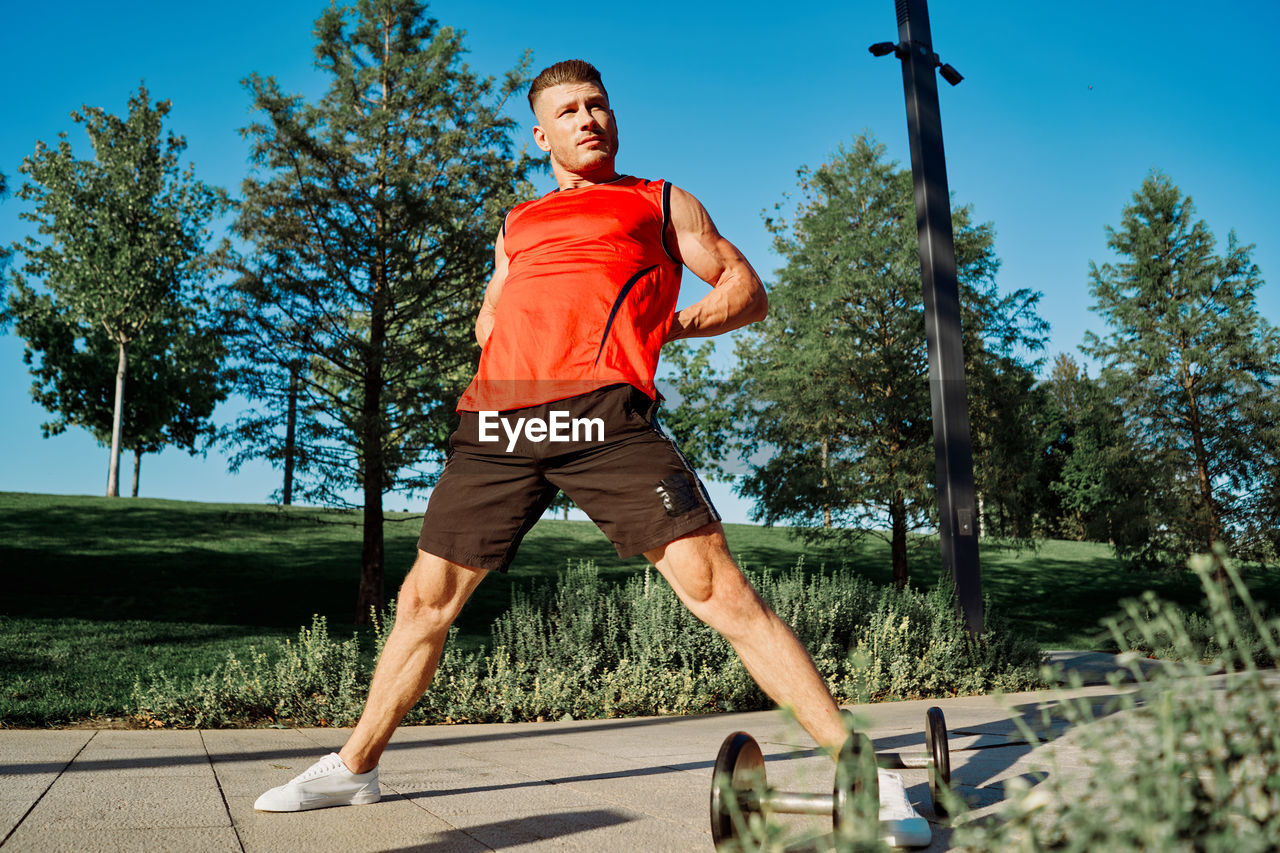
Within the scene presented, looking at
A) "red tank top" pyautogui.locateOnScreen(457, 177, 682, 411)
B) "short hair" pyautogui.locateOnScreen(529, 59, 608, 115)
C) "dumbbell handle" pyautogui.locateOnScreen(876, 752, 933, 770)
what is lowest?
"dumbbell handle" pyautogui.locateOnScreen(876, 752, 933, 770)

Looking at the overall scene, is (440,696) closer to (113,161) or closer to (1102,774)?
(1102,774)

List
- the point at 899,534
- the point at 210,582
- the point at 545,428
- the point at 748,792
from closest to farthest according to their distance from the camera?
the point at 748,792, the point at 545,428, the point at 210,582, the point at 899,534

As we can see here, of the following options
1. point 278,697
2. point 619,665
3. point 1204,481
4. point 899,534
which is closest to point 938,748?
point 619,665

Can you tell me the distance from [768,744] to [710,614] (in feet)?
5.96

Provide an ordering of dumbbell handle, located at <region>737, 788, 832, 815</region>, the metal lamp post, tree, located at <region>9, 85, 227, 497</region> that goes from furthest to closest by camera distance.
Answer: tree, located at <region>9, 85, 227, 497</region>
the metal lamp post
dumbbell handle, located at <region>737, 788, 832, 815</region>

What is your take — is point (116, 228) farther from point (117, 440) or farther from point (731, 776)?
point (731, 776)

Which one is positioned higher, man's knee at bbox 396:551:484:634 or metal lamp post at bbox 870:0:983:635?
metal lamp post at bbox 870:0:983:635

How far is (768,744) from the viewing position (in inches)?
160

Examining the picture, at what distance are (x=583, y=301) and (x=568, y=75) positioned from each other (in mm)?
810

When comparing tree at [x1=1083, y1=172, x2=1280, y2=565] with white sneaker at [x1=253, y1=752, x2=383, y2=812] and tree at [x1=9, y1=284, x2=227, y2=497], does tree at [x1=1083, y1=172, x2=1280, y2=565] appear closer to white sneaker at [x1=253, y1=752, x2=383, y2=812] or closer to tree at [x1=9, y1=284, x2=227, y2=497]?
white sneaker at [x1=253, y1=752, x2=383, y2=812]

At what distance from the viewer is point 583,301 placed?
271cm

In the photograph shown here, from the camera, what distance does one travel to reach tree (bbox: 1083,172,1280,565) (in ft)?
50.9

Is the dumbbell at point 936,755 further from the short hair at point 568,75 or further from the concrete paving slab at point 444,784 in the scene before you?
the short hair at point 568,75

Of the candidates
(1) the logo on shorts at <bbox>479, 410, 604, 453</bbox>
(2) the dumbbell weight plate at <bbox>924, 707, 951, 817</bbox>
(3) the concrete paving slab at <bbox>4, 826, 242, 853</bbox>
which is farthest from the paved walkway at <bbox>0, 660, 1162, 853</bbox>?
(1) the logo on shorts at <bbox>479, 410, 604, 453</bbox>
